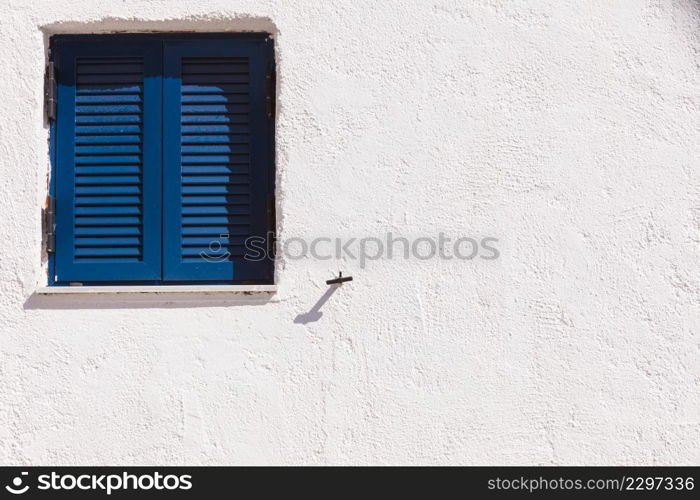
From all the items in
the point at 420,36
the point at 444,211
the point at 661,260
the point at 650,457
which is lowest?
the point at 650,457

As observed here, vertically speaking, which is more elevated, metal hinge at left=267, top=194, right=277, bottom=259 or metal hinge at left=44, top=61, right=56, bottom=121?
metal hinge at left=44, top=61, right=56, bottom=121

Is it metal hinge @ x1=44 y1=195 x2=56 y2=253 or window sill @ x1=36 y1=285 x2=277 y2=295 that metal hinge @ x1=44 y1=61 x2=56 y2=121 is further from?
window sill @ x1=36 y1=285 x2=277 y2=295

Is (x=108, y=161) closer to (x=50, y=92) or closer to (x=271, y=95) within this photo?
(x=50, y=92)

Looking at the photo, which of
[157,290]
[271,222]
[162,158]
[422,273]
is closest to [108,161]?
[162,158]

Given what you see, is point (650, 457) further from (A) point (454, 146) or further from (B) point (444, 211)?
(A) point (454, 146)

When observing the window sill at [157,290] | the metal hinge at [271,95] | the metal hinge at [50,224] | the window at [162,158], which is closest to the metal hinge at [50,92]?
the window at [162,158]

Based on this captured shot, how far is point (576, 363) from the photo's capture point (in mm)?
3418

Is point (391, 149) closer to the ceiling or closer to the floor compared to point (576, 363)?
closer to the ceiling

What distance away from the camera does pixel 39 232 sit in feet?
11.5

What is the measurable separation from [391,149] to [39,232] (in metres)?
1.62

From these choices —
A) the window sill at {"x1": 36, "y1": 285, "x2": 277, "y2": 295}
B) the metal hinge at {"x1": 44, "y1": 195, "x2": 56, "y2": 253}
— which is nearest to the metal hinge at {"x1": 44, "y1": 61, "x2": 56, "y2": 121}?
the metal hinge at {"x1": 44, "y1": 195, "x2": 56, "y2": 253}

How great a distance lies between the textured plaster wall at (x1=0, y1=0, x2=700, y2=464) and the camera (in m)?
3.41

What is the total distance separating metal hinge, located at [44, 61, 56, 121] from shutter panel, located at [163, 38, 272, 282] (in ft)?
1.66

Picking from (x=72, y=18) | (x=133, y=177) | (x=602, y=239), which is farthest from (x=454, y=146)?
(x=72, y=18)
